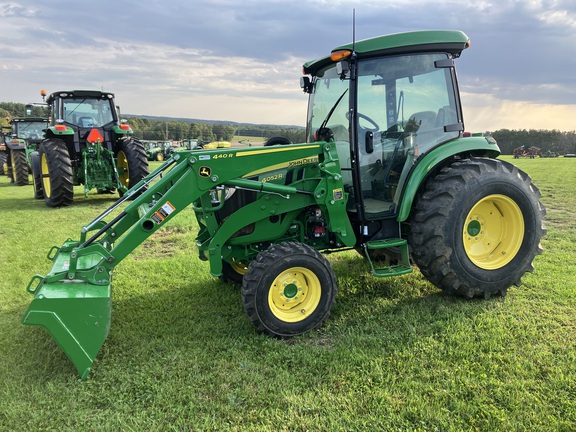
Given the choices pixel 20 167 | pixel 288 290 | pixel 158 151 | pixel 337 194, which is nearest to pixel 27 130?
pixel 20 167

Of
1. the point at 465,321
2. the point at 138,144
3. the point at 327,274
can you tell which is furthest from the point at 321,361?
the point at 138,144

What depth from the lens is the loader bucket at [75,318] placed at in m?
3.08

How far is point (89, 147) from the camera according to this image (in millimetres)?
11258

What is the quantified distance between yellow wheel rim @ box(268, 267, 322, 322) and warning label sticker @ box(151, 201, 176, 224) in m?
1.06

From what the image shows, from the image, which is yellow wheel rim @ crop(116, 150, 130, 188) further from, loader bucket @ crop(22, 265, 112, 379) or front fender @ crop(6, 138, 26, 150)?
loader bucket @ crop(22, 265, 112, 379)

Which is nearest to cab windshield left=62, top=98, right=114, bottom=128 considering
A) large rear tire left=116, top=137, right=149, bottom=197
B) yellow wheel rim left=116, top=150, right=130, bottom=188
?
large rear tire left=116, top=137, right=149, bottom=197

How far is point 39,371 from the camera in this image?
3219 mm

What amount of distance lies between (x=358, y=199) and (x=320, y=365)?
1.67 meters

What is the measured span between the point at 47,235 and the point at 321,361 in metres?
6.13

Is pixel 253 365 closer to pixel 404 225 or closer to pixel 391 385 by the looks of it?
pixel 391 385

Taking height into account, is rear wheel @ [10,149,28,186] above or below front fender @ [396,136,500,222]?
below

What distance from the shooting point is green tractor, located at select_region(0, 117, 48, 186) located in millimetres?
16016

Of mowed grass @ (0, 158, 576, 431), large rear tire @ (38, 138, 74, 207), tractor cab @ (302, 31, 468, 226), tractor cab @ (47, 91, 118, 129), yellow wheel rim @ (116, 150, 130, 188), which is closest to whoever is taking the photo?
mowed grass @ (0, 158, 576, 431)

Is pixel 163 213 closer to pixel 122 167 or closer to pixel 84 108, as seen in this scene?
pixel 122 167
